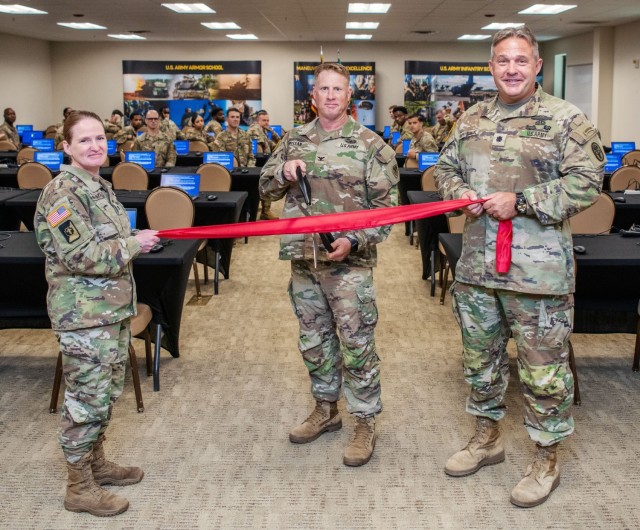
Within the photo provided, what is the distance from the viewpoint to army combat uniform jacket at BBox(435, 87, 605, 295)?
2.62m

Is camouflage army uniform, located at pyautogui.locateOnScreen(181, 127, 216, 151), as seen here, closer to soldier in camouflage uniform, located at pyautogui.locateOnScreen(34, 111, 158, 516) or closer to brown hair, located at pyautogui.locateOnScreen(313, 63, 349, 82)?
brown hair, located at pyautogui.locateOnScreen(313, 63, 349, 82)

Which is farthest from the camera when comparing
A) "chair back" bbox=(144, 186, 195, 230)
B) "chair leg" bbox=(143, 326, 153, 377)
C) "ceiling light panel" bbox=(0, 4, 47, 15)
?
"ceiling light panel" bbox=(0, 4, 47, 15)

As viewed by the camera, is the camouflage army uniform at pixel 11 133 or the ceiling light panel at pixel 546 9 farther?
the camouflage army uniform at pixel 11 133

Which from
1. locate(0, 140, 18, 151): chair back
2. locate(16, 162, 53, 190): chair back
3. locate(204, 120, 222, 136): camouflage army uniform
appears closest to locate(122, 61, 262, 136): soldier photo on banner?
locate(204, 120, 222, 136): camouflage army uniform

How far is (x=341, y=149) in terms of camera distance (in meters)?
3.01

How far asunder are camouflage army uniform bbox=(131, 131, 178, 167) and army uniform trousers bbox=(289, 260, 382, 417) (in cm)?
727

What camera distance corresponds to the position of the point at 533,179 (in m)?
2.72

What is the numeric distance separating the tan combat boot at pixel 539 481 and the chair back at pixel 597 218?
99.5 inches

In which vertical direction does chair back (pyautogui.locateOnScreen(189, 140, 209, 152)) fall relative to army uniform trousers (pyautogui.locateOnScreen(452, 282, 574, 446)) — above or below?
above

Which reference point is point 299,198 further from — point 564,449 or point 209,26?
point 209,26

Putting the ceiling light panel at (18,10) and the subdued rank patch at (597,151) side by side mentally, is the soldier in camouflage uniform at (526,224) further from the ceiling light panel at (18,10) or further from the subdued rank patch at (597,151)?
the ceiling light panel at (18,10)

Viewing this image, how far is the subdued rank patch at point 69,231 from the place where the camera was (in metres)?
2.47

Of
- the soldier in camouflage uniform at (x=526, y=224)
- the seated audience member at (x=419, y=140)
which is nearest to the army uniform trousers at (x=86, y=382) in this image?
the soldier in camouflage uniform at (x=526, y=224)

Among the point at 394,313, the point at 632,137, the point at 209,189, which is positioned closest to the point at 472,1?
the point at 632,137
